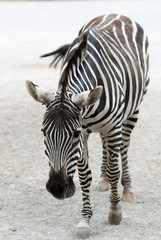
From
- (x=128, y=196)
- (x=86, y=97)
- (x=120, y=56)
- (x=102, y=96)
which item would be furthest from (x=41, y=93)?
(x=128, y=196)

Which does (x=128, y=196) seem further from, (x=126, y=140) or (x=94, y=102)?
(x=94, y=102)

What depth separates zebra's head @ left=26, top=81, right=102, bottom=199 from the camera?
4.39m

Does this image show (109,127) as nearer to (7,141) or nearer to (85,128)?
(85,128)

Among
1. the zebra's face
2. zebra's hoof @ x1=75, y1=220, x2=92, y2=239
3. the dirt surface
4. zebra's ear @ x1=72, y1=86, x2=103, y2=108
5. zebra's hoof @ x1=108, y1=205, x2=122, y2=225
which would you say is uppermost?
zebra's ear @ x1=72, y1=86, x2=103, y2=108

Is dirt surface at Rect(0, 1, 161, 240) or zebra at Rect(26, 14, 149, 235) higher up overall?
zebra at Rect(26, 14, 149, 235)

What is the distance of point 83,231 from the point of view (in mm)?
5227

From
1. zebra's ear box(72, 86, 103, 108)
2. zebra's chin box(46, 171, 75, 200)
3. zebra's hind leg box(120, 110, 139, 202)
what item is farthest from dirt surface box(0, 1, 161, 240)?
zebra's ear box(72, 86, 103, 108)

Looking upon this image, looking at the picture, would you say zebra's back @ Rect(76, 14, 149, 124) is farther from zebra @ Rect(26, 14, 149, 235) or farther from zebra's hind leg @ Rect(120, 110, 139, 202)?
zebra's hind leg @ Rect(120, 110, 139, 202)

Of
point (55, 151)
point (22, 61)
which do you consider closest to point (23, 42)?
point (22, 61)

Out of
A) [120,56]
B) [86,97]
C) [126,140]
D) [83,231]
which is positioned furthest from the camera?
[126,140]

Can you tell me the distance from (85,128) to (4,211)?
5.11 ft

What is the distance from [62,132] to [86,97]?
35 centimetres

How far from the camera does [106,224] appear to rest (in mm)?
5605

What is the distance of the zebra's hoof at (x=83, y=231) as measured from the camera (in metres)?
5.21
